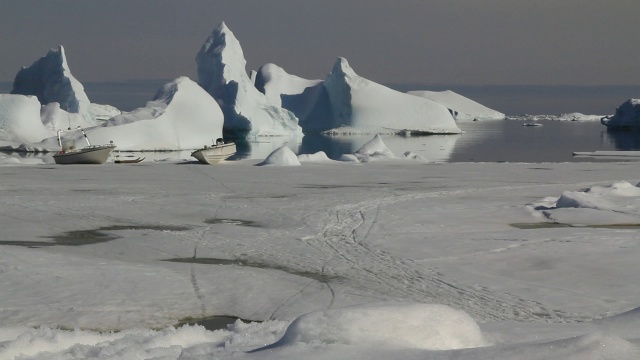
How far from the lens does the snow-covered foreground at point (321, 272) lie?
373 centimetres

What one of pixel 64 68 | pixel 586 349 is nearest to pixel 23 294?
pixel 586 349

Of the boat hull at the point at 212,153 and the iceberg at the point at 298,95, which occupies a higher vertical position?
the iceberg at the point at 298,95

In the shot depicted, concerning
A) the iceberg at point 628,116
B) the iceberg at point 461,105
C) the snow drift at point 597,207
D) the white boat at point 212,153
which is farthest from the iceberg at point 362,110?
the iceberg at point 461,105

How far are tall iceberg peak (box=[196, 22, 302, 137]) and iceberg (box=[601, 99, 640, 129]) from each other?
3433 cm

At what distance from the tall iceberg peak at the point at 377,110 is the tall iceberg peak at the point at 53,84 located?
19.1m

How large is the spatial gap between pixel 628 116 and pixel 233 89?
132 feet

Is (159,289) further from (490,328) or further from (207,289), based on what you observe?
(490,328)

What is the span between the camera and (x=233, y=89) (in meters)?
48.5

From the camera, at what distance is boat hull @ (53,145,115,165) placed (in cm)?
2256

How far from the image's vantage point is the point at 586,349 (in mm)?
3176

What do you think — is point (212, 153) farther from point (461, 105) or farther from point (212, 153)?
point (461, 105)

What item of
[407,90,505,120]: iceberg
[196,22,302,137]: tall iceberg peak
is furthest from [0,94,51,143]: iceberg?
[407,90,505,120]: iceberg

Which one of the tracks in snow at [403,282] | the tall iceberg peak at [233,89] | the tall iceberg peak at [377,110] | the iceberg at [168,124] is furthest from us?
the tall iceberg peak at [377,110]

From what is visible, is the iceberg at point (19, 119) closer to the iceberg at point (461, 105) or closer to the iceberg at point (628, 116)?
the iceberg at point (628, 116)
